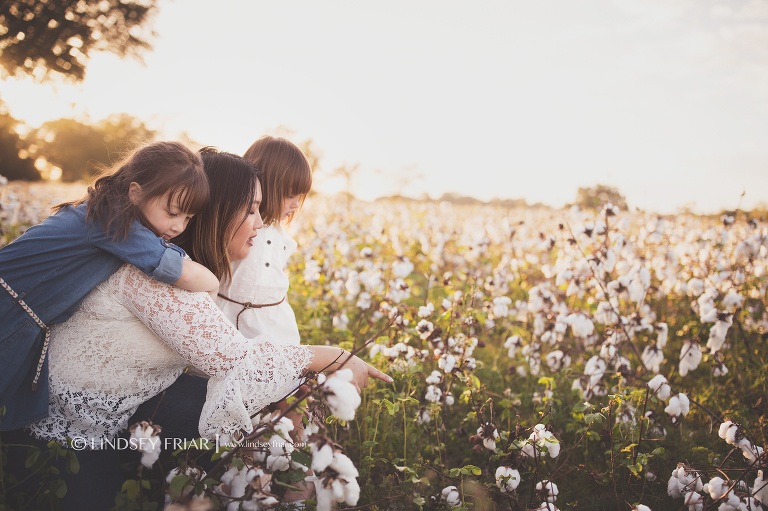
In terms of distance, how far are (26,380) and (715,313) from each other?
3.53 metres

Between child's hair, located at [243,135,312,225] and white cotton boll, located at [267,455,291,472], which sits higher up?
child's hair, located at [243,135,312,225]

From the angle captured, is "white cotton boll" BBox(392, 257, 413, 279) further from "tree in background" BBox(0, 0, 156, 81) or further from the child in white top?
"tree in background" BBox(0, 0, 156, 81)

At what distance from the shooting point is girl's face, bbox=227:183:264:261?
1908 mm

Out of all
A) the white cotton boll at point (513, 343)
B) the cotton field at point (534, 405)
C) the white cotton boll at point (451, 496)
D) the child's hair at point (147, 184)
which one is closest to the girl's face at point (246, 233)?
the child's hair at point (147, 184)

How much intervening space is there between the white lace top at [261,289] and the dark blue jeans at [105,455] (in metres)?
0.43

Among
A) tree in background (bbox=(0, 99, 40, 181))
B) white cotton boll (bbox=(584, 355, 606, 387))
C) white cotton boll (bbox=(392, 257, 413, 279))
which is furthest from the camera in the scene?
tree in background (bbox=(0, 99, 40, 181))

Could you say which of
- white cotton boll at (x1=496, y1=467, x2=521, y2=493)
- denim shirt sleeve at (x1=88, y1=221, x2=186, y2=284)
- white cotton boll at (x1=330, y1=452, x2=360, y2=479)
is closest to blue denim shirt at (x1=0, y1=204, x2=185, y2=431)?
denim shirt sleeve at (x1=88, y1=221, x2=186, y2=284)

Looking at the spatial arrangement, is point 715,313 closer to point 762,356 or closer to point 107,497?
point 762,356

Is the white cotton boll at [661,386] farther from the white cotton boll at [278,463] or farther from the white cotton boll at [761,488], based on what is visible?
the white cotton boll at [278,463]

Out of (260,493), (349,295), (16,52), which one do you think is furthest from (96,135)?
(260,493)

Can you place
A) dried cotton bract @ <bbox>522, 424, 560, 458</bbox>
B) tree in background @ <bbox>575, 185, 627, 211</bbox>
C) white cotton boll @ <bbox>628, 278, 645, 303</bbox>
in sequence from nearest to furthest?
dried cotton bract @ <bbox>522, 424, 560, 458</bbox>
white cotton boll @ <bbox>628, 278, 645, 303</bbox>
tree in background @ <bbox>575, 185, 627, 211</bbox>

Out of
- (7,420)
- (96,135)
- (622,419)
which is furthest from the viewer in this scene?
(96,135)

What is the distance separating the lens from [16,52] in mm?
5605

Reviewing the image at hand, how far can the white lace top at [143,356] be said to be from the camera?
4.81ft
